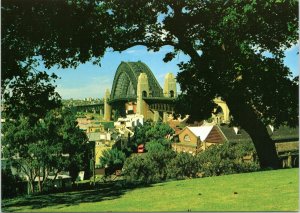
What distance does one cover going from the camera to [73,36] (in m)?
12.2

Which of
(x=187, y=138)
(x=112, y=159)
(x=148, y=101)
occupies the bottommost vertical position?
(x=112, y=159)

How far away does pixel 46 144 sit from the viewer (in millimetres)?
25766

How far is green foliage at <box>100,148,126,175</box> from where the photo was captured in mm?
32844

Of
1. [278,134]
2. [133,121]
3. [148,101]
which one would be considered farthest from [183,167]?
[133,121]

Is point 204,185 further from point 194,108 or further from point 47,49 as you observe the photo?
point 47,49

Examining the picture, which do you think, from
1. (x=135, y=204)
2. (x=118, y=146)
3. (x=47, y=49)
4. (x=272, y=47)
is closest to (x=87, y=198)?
(x=135, y=204)

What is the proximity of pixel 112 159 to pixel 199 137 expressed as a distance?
10599mm

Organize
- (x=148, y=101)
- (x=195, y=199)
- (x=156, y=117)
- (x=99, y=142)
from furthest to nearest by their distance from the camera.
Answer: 1. (x=156, y=117)
2. (x=99, y=142)
3. (x=148, y=101)
4. (x=195, y=199)

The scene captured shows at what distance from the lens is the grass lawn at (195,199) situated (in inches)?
324

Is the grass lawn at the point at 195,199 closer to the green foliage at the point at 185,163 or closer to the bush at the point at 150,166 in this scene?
the green foliage at the point at 185,163

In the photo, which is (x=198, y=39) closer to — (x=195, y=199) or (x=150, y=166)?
(x=195, y=199)

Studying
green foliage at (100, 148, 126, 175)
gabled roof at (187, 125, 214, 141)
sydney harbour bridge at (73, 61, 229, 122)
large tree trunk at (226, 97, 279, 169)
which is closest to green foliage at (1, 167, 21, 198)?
sydney harbour bridge at (73, 61, 229, 122)

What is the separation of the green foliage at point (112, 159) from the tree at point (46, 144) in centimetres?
479

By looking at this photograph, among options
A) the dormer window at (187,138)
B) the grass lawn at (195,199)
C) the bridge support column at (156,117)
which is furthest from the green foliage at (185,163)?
the dormer window at (187,138)
